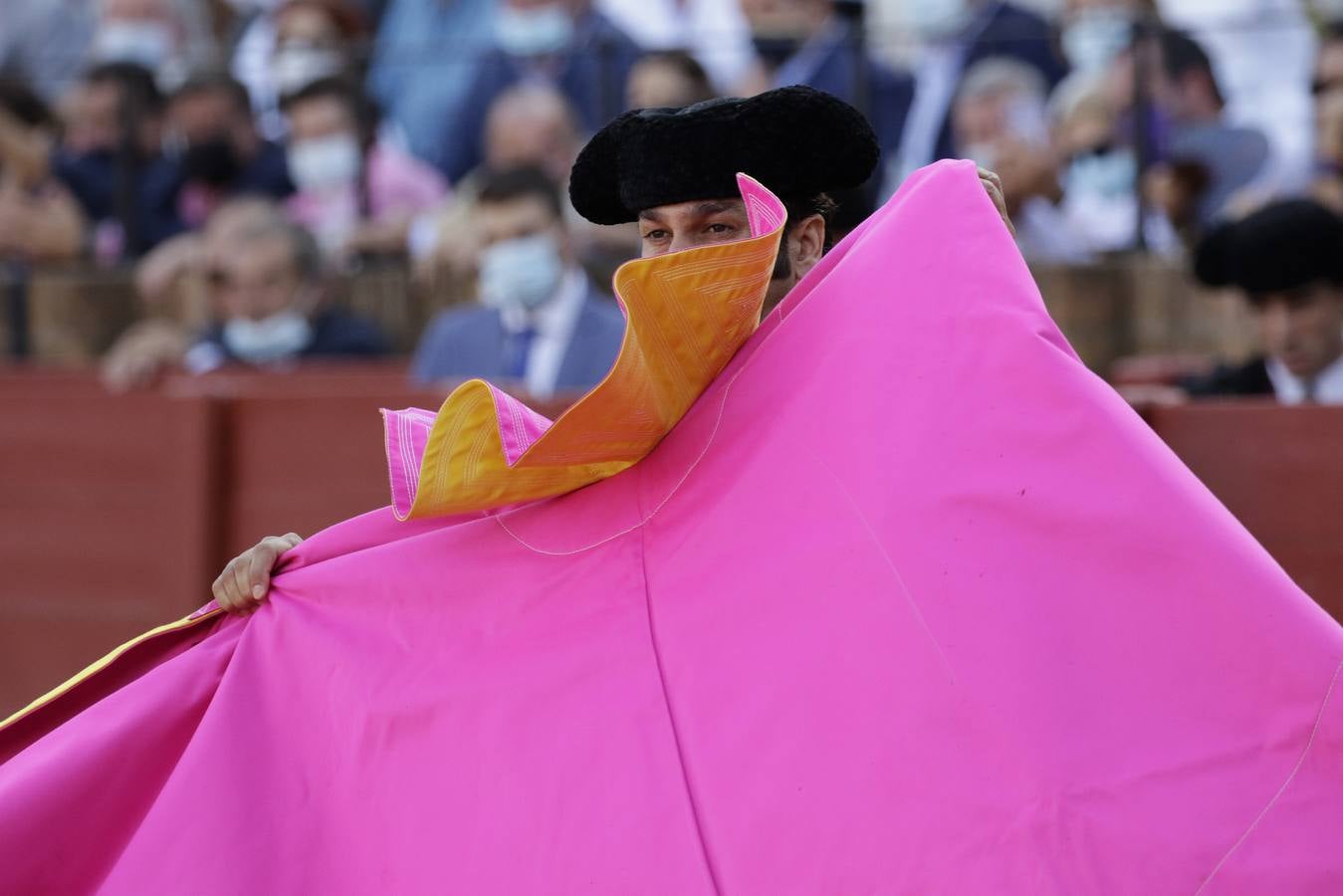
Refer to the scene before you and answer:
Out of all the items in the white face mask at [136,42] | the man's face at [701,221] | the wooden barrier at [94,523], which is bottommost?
the wooden barrier at [94,523]

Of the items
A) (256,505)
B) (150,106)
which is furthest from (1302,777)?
(150,106)

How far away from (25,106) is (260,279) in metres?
2.02

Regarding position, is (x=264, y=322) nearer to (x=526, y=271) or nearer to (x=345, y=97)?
(x=345, y=97)

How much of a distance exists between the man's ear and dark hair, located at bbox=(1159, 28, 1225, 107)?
3615mm

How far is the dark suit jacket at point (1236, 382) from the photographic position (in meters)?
4.57

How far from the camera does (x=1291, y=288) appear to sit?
14.5 feet

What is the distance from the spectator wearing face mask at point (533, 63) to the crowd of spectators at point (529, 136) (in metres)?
0.01

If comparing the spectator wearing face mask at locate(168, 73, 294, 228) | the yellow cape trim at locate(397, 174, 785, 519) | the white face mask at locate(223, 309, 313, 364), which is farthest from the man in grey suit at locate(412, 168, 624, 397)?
the yellow cape trim at locate(397, 174, 785, 519)

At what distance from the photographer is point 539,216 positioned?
18.0 ft

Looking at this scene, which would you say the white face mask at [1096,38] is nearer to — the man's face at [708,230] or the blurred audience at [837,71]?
the blurred audience at [837,71]

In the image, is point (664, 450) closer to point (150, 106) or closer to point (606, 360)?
point (606, 360)

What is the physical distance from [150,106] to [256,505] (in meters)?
2.41

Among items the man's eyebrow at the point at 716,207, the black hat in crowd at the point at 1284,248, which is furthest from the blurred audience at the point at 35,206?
the man's eyebrow at the point at 716,207

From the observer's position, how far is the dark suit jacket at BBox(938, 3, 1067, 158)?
5945 millimetres
